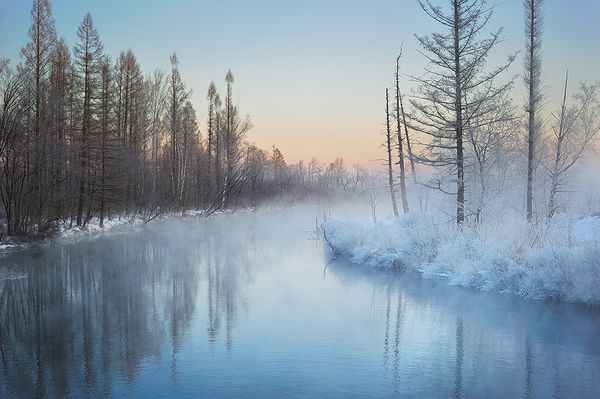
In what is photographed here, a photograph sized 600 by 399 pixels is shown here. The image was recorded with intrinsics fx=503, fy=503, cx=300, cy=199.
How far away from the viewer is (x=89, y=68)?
31906mm

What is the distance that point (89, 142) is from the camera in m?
32.0

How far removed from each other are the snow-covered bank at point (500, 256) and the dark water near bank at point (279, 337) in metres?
0.64

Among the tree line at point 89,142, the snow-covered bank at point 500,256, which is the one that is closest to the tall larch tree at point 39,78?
the tree line at point 89,142

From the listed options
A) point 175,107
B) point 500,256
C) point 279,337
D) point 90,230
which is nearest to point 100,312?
point 279,337

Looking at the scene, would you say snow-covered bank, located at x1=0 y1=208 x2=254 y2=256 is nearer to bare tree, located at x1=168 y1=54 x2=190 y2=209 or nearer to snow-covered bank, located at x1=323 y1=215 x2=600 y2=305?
bare tree, located at x1=168 y1=54 x2=190 y2=209

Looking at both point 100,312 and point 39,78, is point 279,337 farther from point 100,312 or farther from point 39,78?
point 39,78

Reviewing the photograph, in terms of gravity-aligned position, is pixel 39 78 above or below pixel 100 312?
above

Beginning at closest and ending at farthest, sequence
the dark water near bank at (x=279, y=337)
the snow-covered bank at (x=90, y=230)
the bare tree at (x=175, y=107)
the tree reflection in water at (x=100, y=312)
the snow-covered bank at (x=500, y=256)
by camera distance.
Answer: the dark water near bank at (x=279, y=337), the tree reflection in water at (x=100, y=312), the snow-covered bank at (x=500, y=256), the snow-covered bank at (x=90, y=230), the bare tree at (x=175, y=107)

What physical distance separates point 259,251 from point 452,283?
11.2 metres

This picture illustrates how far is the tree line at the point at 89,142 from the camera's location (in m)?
25.7

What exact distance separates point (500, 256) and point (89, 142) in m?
→ 26.4

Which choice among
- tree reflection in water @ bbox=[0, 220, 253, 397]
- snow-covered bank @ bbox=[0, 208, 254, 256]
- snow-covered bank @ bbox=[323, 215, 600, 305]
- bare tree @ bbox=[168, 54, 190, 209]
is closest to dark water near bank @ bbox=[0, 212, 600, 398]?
tree reflection in water @ bbox=[0, 220, 253, 397]

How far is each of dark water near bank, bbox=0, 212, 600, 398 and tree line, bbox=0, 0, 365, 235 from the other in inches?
381

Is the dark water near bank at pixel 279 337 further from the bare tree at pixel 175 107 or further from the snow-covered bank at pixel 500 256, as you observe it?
the bare tree at pixel 175 107
